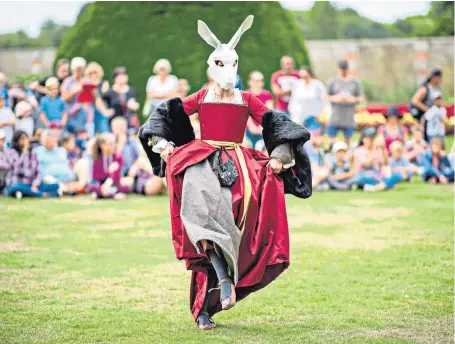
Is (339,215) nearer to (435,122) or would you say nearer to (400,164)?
(400,164)

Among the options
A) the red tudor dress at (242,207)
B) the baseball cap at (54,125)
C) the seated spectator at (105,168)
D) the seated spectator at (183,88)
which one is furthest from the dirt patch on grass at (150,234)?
the seated spectator at (183,88)

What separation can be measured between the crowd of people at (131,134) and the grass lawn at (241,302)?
0.97m

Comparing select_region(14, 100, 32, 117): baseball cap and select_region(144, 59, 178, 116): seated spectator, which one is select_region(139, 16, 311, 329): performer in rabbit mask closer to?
select_region(144, 59, 178, 116): seated spectator

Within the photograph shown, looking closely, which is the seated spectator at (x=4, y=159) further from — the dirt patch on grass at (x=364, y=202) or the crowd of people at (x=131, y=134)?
the dirt patch on grass at (x=364, y=202)

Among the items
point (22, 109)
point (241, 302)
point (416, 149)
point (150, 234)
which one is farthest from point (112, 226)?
point (416, 149)

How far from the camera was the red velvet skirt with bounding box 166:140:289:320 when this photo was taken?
7.10 metres

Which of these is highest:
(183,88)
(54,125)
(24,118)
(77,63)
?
(77,63)

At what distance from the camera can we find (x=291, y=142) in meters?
7.29

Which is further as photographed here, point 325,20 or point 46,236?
point 325,20

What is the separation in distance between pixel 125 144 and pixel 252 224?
7.99 meters

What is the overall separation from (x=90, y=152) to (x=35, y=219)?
2315 mm

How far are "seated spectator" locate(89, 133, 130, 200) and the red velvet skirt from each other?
7.32 m

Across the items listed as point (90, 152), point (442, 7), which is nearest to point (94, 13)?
point (90, 152)

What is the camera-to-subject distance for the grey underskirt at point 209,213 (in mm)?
6923
